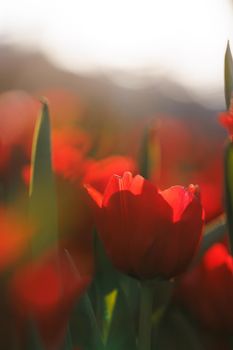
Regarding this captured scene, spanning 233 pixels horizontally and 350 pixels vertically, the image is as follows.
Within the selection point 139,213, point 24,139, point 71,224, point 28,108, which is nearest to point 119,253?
point 139,213

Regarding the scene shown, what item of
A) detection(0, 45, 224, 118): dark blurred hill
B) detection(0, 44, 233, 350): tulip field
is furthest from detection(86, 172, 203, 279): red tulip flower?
detection(0, 45, 224, 118): dark blurred hill

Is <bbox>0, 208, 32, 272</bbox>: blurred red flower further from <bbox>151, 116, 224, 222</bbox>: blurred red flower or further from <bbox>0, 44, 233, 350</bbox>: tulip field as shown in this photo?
<bbox>151, 116, 224, 222</bbox>: blurred red flower

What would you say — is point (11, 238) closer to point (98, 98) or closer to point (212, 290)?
point (212, 290)

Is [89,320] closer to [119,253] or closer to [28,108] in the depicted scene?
[119,253]

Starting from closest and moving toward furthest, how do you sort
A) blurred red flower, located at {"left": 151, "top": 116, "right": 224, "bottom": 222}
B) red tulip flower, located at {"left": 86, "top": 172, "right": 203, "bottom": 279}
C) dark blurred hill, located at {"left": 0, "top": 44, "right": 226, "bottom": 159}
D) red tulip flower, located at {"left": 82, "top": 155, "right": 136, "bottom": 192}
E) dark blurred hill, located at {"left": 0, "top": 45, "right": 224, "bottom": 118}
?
red tulip flower, located at {"left": 86, "top": 172, "right": 203, "bottom": 279} → red tulip flower, located at {"left": 82, "top": 155, "right": 136, "bottom": 192} → blurred red flower, located at {"left": 151, "top": 116, "right": 224, "bottom": 222} → dark blurred hill, located at {"left": 0, "top": 44, "right": 226, "bottom": 159} → dark blurred hill, located at {"left": 0, "top": 45, "right": 224, "bottom": 118}

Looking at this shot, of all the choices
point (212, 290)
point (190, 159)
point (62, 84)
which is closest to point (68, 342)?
point (212, 290)

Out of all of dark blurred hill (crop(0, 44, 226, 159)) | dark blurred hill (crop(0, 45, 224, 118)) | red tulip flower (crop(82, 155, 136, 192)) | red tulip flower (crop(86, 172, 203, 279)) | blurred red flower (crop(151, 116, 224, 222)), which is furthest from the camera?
dark blurred hill (crop(0, 45, 224, 118))

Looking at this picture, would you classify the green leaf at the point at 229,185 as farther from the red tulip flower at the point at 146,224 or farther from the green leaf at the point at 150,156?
the green leaf at the point at 150,156

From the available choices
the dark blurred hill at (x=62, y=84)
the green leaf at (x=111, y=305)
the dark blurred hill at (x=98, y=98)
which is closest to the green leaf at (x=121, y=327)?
the green leaf at (x=111, y=305)
